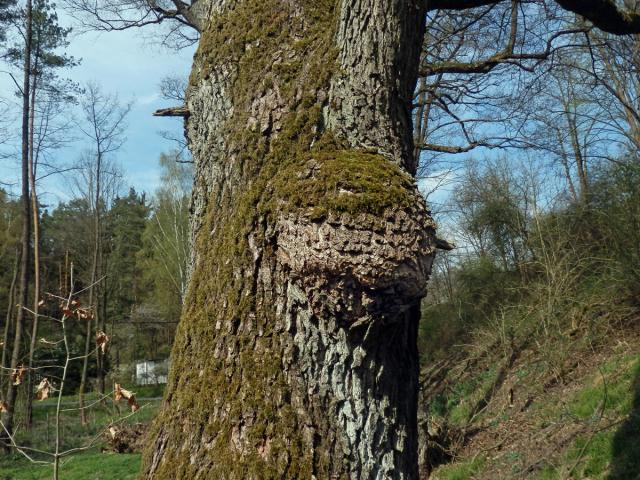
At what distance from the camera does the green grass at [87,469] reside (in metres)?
11.1

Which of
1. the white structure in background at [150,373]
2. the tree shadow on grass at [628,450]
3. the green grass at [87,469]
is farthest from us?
the white structure in background at [150,373]

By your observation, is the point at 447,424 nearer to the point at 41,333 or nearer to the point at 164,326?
the point at 41,333

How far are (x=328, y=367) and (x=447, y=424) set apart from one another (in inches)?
357

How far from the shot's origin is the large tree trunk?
1.70m

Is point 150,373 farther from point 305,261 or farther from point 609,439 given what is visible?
point 305,261

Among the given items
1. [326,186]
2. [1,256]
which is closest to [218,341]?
[326,186]

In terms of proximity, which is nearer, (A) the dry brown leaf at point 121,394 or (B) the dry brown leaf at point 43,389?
(A) the dry brown leaf at point 121,394

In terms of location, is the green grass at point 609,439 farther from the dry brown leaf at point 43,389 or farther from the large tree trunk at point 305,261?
the dry brown leaf at point 43,389

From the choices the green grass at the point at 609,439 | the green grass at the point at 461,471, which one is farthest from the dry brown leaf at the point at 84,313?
the green grass at the point at 461,471

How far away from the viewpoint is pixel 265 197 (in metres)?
1.85

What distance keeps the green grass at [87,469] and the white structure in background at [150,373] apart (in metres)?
→ 19.3

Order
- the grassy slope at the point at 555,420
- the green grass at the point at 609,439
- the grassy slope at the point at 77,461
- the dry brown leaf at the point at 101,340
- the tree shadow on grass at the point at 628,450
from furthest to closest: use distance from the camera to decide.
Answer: the grassy slope at the point at 77,461 → the grassy slope at the point at 555,420 → the green grass at the point at 609,439 → the tree shadow on grass at the point at 628,450 → the dry brown leaf at the point at 101,340

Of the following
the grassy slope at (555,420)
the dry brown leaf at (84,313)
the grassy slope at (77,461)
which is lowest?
the grassy slope at (77,461)

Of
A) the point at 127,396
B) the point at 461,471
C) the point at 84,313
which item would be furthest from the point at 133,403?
the point at 461,471
